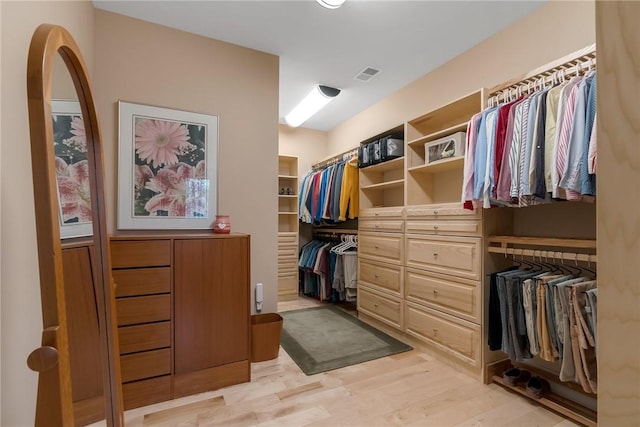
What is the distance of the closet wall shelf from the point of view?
159 cm

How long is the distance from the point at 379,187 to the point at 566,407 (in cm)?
223

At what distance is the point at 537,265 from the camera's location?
2.00 metres

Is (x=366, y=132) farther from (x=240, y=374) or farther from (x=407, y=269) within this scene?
(x=240, y=374)

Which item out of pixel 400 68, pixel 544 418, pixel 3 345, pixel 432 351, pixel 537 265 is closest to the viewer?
pixel 3 345

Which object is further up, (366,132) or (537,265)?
(366,132)

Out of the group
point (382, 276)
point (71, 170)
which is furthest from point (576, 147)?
point (71, 170)

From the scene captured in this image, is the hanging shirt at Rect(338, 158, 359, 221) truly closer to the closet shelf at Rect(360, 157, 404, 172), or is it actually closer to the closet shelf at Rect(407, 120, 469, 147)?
the closet shelf at Rect(360, 157, 404, 172)

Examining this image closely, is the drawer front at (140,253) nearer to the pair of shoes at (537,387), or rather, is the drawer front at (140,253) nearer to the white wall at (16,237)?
the white wall at (16,237)

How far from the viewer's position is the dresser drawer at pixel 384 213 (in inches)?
107

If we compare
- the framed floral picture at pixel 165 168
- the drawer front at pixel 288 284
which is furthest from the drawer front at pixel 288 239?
the framed floral picture at pixel 165 168

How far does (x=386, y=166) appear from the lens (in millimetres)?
3209

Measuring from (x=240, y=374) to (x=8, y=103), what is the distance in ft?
5.92

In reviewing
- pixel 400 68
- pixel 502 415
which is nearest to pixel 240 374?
pixel 502 415

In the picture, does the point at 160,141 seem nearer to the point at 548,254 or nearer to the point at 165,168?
the point at 165,168
